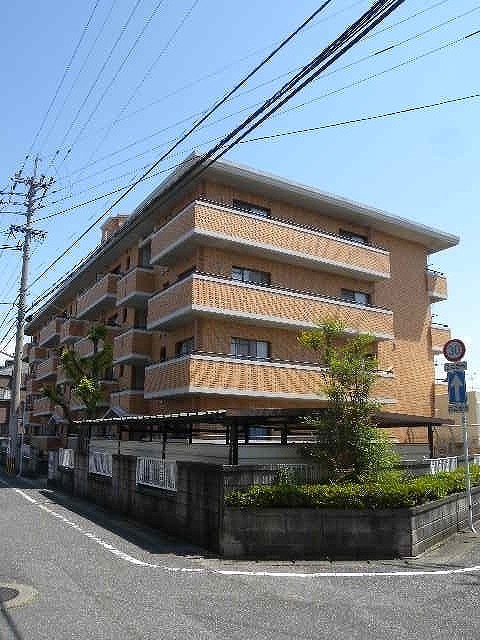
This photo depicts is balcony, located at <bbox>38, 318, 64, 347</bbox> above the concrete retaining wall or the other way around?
above

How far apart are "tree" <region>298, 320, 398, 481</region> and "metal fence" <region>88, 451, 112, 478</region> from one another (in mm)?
8028

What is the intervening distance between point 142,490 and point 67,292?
1060 inches

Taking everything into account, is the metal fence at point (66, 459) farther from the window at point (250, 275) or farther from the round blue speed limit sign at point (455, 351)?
the round blue speed limit sign at point (455, 351)

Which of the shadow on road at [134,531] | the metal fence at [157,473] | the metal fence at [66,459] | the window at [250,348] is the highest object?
the window at [250,348]

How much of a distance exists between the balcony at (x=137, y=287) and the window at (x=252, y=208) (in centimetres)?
558

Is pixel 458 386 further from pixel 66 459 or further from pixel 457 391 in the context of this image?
pixel 66 459

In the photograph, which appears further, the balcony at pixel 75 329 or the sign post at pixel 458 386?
the balcony at pixel 75 329

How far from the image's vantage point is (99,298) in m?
29.8

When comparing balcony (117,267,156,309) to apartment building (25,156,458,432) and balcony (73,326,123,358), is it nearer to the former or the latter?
apartment building (25,156,458,432)

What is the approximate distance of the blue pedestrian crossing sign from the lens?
12250 mm

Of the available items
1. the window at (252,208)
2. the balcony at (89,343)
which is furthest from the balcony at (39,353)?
the window at (252,208)

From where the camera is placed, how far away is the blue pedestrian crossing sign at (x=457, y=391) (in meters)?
12.2

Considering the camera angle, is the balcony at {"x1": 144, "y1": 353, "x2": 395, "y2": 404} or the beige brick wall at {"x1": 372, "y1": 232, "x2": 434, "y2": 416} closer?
the balcony at {"x1": 144, "y1": 353, "x2": 395, "y2": 404}

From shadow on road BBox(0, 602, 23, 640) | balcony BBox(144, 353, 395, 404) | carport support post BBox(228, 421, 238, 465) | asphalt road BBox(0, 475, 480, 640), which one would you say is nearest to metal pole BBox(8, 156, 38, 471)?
balcony BBox(144, 353, 395, 404)
